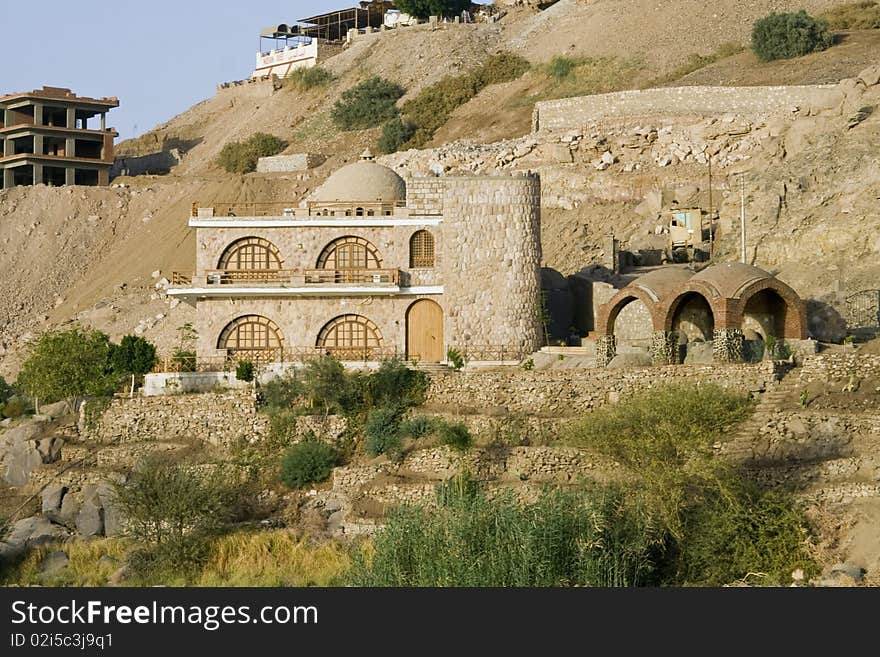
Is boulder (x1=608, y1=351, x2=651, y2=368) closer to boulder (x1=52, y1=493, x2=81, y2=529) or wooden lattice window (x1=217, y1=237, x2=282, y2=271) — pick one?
wooden lattice window (x1=217, y1=237, x2=282, y2=271)

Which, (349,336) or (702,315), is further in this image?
(349,336)

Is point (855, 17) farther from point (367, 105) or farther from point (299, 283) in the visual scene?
point (299, 283)

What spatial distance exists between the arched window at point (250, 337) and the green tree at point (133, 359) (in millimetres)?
2241

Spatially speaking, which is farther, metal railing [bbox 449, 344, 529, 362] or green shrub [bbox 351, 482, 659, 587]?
metal railing [bbox 449, 344, 529, 362]

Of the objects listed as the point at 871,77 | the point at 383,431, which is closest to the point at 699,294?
the point at 383,431

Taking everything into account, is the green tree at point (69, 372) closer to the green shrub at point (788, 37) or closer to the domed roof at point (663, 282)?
the domed roof at point (663, 282)

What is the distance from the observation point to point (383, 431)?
130 feet

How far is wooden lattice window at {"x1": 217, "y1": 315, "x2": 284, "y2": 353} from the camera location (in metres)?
45.1

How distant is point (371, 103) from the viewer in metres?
95.8

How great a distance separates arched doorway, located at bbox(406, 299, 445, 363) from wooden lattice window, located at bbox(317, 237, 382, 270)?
5.53 ft

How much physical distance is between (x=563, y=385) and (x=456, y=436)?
136 inches

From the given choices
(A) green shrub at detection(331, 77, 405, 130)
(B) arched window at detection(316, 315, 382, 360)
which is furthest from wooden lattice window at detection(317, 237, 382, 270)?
(A) green shrub at detection(331, 77, 405, 130)

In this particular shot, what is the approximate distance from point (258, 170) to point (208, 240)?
42.0 meters

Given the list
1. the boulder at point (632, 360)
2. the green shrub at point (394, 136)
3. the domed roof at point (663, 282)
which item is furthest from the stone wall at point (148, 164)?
the boulder at point (632, 360)
